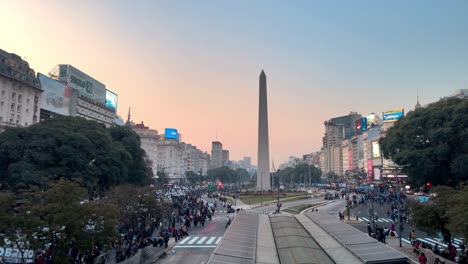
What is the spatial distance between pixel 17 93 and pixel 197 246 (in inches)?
1980

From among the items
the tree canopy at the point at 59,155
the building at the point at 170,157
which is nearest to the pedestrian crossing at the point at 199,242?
the tree canopy at the point at 59,155

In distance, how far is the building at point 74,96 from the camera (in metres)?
74.2

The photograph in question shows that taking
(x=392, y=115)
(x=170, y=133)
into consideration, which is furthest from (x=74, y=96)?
(x=392, y=115)

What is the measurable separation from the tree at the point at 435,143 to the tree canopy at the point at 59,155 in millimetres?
38760

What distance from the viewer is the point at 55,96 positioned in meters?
75.5

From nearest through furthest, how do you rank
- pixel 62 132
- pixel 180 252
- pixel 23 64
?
pixel 180 252, pixel 62 132, pixel 23 64

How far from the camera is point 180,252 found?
27.5 metres

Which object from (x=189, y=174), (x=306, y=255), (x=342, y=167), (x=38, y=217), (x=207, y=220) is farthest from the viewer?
(x=342, y=167)

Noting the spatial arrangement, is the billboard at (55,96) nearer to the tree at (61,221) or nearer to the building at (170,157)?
the tree at (61,221)

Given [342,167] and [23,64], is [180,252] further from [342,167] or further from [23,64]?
[342,167]

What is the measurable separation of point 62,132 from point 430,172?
46247 millimetres

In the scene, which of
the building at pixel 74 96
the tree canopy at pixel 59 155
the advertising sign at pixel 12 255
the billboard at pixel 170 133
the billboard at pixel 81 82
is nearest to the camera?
the advertising sign at pixel 12 255

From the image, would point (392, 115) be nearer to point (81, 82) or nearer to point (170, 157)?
point (81, 82)

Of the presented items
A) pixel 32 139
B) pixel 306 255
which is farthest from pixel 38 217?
pixel 32 139
